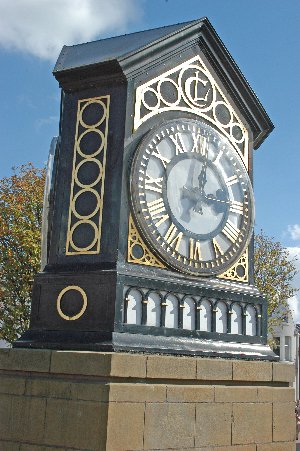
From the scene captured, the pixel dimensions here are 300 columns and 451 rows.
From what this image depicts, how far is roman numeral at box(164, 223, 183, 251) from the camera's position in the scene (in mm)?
5820

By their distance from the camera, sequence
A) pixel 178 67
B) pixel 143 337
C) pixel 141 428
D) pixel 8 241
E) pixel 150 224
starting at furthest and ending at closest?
pixel 8 241
pixel 178 67
pixel 150 224
pixel 143 337
pixel 141 428

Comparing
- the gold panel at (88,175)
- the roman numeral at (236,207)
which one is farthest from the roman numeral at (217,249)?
the gold panel at (88,175)

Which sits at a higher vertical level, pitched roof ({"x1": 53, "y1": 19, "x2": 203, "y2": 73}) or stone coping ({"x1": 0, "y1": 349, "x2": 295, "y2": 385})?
pitched roof ({"x1": 53, "y1": 19, "x2": 203, "y2": 73})

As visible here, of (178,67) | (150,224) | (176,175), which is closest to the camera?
(150,224)

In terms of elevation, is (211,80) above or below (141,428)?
above

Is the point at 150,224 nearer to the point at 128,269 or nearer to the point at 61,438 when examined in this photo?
the point at 128,269

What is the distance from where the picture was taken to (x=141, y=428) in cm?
483

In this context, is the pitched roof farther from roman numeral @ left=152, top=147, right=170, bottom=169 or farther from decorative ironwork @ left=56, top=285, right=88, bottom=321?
decorative ironwork @ left=56, top=285, right=88, bottom=321

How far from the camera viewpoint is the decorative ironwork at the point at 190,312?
5.42 m

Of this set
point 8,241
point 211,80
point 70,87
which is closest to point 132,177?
point 70,87

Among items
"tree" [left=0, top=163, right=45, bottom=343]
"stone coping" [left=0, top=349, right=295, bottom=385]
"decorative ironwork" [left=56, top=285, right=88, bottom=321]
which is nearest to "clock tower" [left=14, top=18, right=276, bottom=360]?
"decorative ironwork" [left=56, top=285, right=88, bottom=321]

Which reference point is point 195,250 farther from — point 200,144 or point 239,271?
point 200,144

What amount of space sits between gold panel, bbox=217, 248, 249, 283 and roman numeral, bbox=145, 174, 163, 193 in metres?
1.11

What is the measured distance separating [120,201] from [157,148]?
73cm
